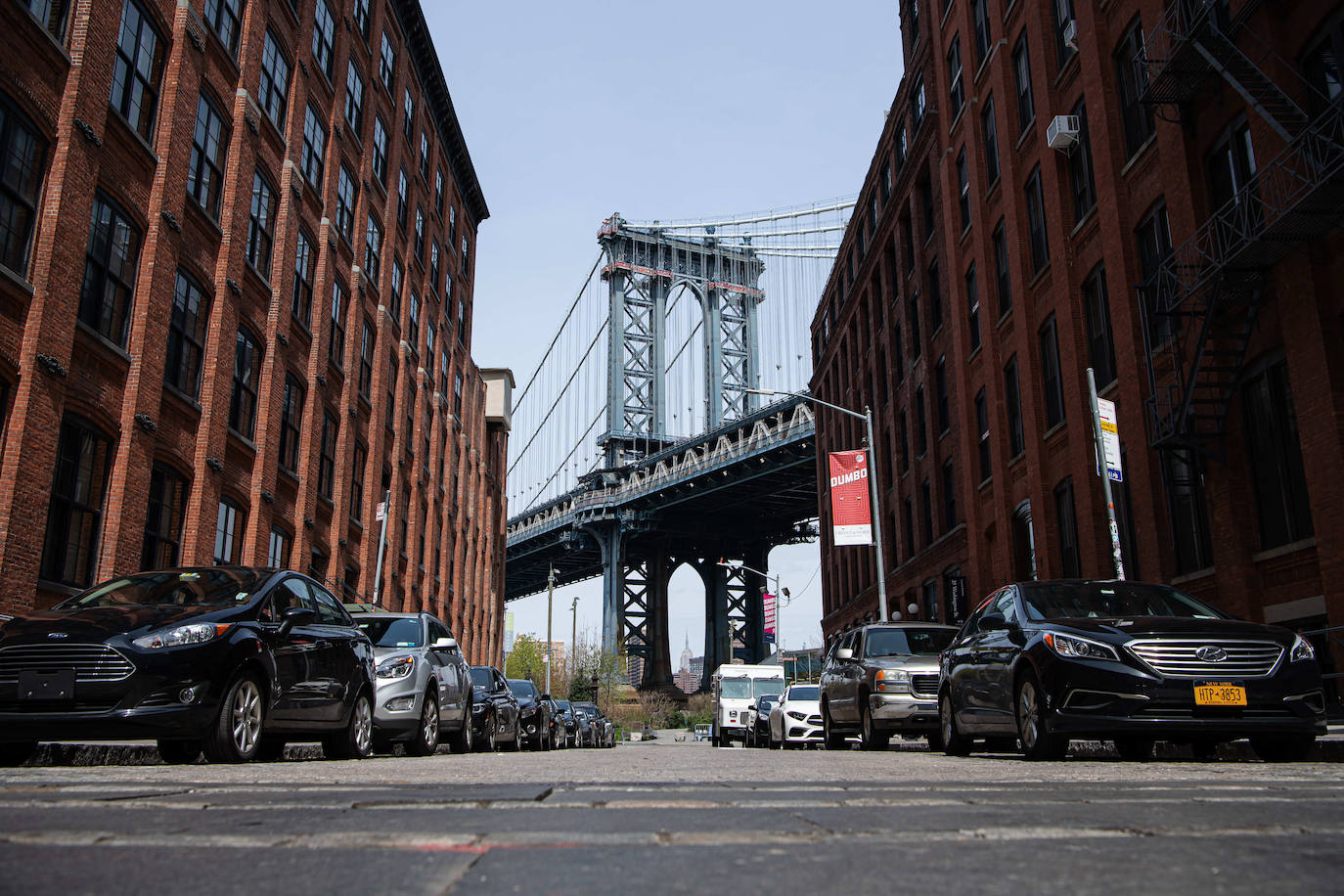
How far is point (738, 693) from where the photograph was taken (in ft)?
114

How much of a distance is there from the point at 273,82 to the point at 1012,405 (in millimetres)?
18918

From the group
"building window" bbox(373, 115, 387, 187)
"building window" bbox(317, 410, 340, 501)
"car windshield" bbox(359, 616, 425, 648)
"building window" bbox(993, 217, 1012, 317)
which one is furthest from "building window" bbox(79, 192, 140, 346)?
"building window" bbox(993, 217, 1012, 317)

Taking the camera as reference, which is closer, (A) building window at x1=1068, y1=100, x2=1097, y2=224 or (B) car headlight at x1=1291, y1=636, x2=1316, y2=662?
(B) car headlight at x1=1291, y1=636, x2=1316, y2=662

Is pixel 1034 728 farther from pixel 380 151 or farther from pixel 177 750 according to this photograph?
pixel 380 151

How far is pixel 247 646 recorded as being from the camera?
9.42m

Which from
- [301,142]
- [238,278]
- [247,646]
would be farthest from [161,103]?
[247,646]

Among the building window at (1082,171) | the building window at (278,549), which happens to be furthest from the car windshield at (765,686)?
the building window at (1082,171)

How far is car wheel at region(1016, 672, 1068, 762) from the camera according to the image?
9672 mm

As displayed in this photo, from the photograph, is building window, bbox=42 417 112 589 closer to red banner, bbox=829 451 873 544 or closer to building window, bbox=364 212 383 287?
red banner, bbox=829 451 873 544

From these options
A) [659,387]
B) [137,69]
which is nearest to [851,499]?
[137,69]

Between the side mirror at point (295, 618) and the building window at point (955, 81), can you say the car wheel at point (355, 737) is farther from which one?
the building window at point (955, 81)

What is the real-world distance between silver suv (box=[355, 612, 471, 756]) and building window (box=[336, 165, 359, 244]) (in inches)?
696

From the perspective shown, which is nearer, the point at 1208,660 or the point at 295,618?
the point at 1208,660

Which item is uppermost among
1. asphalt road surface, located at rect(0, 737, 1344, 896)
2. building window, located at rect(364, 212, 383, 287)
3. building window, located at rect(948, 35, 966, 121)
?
building window, located at rect(948, 35, 966, 121)
